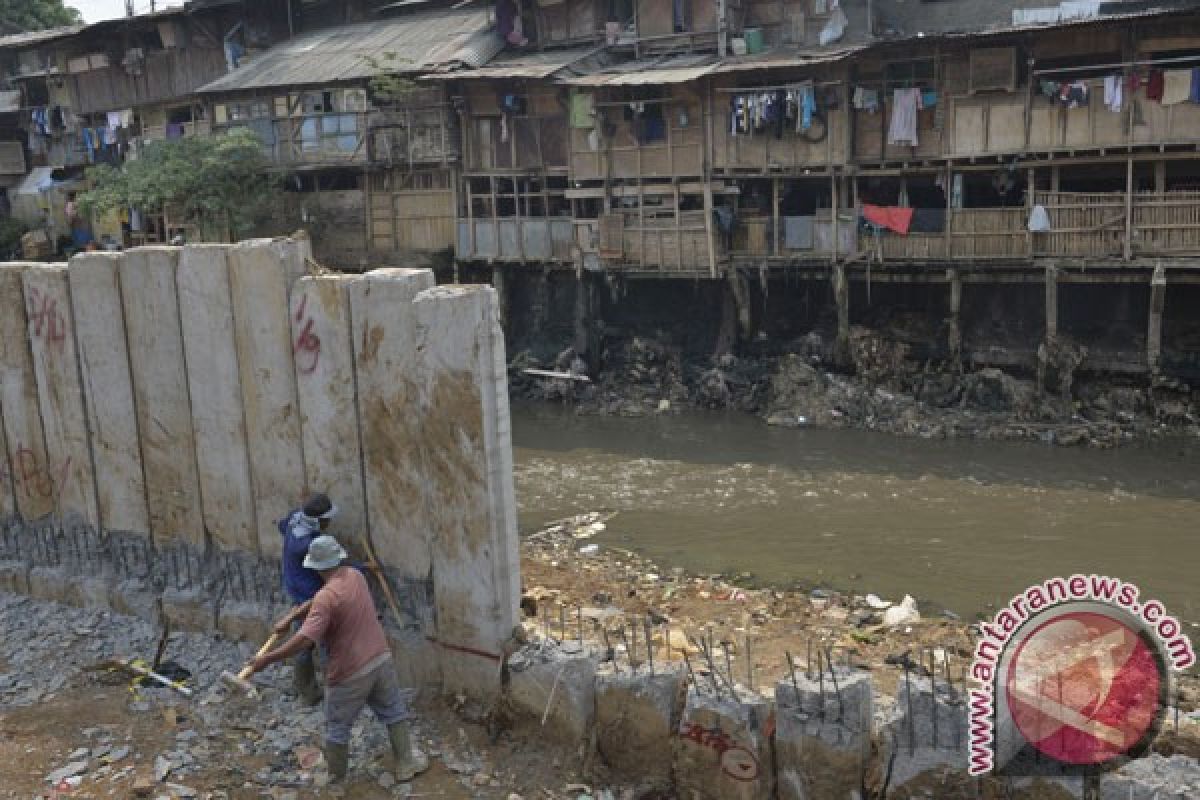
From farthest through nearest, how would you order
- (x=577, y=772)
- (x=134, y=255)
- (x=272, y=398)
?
(x=134, y=255) < (x=272, y=398) < (x=577, y=772)

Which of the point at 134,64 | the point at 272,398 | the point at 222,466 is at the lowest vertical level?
the point at 222,466

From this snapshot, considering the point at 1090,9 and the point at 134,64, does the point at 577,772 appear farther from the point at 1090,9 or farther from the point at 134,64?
the point at 134,64

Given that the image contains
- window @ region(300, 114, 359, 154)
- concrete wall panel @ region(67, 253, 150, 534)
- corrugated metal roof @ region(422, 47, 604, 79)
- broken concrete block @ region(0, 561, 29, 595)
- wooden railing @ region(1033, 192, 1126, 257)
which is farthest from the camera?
window @ region(300, 114, 359, 154)

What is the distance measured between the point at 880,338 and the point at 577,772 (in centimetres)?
1715

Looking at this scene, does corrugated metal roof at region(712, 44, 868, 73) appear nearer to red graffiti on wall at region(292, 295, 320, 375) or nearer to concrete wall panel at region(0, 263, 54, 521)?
concrete wall panel at region(0, 263, 54, 521)

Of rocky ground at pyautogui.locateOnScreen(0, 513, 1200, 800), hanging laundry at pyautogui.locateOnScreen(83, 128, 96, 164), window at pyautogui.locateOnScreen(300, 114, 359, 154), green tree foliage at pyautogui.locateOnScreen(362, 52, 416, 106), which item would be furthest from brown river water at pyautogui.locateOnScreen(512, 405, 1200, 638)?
hanging laundry at pyautogui.locateOnScreen(83, 128, 96, 164)

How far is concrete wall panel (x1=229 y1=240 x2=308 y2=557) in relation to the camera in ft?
23.9

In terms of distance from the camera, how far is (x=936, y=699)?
17.6 feet

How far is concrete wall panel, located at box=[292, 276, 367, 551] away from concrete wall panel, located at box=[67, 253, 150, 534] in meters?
1.96

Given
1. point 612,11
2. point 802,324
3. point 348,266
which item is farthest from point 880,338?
point 348,266

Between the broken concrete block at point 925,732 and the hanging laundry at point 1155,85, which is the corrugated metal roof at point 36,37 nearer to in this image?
the hanging laundry at point 1155,85

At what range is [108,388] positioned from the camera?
27.8ft

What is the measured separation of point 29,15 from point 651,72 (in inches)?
1288

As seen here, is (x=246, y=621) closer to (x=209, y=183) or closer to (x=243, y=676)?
(x=243, y=676)
